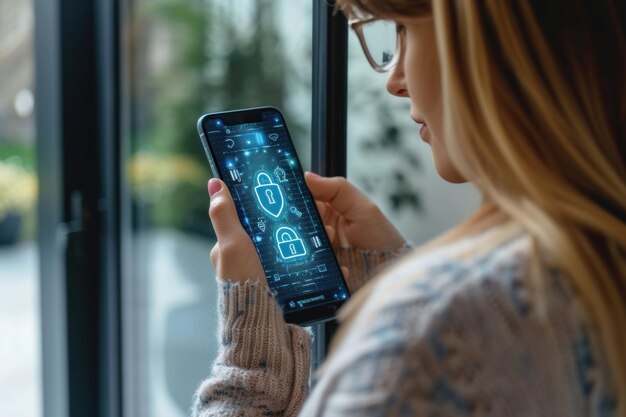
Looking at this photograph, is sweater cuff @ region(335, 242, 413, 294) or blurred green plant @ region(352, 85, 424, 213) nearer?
sweater cuff @ region(335, 242, 413, 294)

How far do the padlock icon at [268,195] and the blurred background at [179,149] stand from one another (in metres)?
0.40

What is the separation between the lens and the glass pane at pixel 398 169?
3.81 ft

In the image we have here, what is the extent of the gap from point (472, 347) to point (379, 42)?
497mm

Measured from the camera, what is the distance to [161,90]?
5.34ft

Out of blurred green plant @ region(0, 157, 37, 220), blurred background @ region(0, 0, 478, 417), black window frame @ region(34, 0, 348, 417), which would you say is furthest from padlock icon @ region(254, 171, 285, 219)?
blurred green plant @ region(0, 157, 37, 220)

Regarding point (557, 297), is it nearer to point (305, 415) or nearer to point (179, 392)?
point (305, 415)

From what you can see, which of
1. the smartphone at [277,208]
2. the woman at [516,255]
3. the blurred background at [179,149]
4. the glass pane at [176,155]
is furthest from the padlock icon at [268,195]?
the glass pane at [176,155]

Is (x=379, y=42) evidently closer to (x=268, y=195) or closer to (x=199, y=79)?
(x=268, y=195)

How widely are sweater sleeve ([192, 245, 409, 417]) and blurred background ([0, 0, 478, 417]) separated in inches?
20.4

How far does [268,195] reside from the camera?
0.79 metres

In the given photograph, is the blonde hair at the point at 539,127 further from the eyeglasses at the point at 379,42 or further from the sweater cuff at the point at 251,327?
the sweater cuff at the point at 251,327

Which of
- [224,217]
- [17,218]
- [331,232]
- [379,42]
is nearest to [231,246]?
[224,217]

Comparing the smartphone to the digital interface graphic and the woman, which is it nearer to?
the digital interface graphic

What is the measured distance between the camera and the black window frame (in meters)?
1.53
